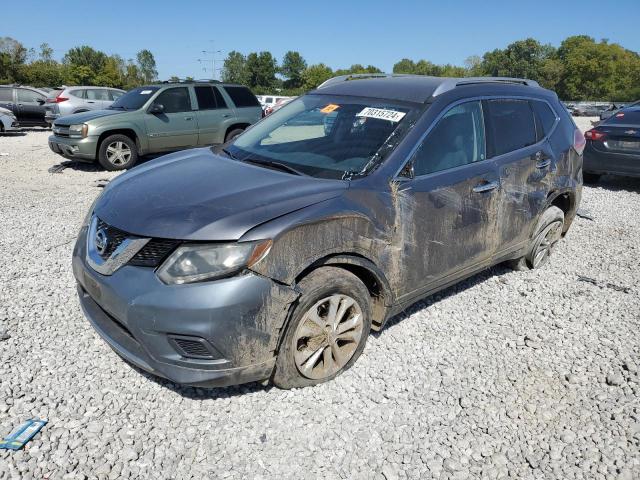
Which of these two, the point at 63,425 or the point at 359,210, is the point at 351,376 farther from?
the point at 63,425

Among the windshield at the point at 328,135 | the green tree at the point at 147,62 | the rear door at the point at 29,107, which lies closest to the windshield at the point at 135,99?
the windshield at the point at 328,135

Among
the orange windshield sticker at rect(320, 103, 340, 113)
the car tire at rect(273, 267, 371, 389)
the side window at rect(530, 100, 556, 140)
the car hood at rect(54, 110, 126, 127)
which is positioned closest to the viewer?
the car tire at rect(273, 267, 371, 389)

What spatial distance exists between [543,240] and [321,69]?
347 ft

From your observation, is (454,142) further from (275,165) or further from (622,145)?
(622,145)

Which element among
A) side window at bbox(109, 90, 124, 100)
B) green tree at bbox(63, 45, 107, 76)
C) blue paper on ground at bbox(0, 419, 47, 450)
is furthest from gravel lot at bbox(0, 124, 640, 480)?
green tree at bbox(63, 45, 107, 76)

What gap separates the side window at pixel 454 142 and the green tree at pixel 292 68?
106 meters

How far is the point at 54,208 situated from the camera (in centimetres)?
687

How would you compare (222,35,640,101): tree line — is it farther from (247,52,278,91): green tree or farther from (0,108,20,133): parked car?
(0,108,20,133): parked car

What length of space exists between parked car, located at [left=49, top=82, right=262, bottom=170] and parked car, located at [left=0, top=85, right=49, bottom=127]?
358 inches

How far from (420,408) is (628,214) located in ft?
20.4

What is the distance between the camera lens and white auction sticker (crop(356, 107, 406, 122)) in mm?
3410

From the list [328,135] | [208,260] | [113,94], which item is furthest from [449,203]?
[113,94]

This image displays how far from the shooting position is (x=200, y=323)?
2.41 m

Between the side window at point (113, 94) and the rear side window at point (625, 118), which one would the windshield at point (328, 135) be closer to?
the rear side window at point (625, 118)
